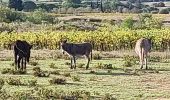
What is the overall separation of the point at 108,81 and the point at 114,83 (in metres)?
0.69

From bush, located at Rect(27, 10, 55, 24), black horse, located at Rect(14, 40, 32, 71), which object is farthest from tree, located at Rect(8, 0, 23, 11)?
black horse, located at Rect(14, 40, 32, 71)

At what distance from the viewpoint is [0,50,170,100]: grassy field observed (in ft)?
69.4

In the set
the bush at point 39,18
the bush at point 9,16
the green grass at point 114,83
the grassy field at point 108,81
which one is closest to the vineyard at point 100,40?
the grassy field at point 108,81

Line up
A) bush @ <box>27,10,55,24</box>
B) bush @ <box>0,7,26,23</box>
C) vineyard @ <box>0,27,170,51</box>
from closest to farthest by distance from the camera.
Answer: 1. vineyard @ <box>0,27,170,51</box>
2. bush @ <box>0,7,26,23</box>
3. bush @ <box>27,10,55,24</box>

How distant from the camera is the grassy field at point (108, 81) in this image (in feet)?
69.4

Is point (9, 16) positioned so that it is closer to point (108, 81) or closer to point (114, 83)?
point (108, 81)

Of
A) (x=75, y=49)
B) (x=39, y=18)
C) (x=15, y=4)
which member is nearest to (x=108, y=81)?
(x=75, y=49)

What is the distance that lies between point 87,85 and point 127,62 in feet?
29.2

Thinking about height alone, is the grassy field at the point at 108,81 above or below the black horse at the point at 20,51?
below

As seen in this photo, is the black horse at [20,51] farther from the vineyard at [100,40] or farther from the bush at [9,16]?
the bush at [9,16]

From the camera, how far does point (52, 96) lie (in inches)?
781

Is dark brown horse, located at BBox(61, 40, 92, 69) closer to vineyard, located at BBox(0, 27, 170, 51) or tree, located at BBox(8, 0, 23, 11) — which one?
vineyard, located at BBox(0, 27, 170, 51)

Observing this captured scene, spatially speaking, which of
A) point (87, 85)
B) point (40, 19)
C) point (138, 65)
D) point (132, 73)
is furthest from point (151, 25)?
point (87, 85)

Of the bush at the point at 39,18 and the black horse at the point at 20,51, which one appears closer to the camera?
the black horse at the point at 20,51
